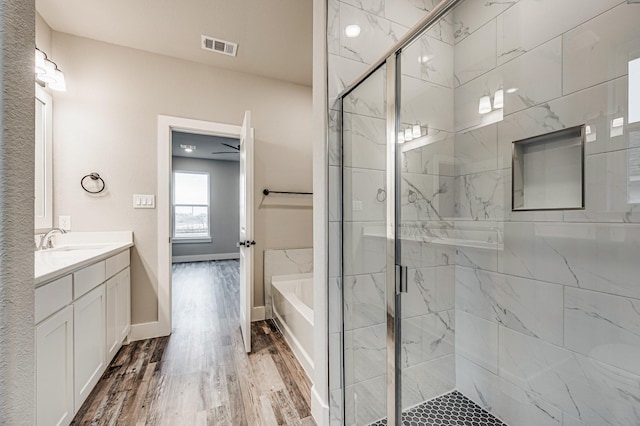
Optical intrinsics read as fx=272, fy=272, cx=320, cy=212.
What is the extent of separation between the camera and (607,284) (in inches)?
Result: 44.1

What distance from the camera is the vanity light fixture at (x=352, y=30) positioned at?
57.8 inches

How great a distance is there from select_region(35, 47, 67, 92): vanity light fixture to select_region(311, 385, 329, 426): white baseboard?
9.20 ft

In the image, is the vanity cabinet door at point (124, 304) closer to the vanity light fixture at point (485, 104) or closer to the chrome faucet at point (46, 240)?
the chrome faucet at point (46, 240)

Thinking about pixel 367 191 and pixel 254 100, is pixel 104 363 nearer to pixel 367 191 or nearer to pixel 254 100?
pixel 367 191

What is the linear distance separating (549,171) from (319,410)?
5.68 feet

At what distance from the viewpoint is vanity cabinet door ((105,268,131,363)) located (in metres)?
1.93

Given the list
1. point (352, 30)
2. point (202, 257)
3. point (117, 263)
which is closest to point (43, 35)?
point (117, 263)

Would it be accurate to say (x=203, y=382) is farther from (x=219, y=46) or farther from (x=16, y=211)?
(x=219, y=46)

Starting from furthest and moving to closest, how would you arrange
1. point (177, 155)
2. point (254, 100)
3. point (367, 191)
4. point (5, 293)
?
point (177, 155) → point (254, 100) → point (367, 191) → point (5, 293)

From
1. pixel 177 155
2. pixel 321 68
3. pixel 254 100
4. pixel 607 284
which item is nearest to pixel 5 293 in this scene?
pixel 321 68

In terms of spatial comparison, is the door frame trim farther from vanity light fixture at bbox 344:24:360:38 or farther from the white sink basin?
vanity light fixture at bbox 344:24:360:38

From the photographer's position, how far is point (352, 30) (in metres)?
1.48

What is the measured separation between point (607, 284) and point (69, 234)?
346 centimetres

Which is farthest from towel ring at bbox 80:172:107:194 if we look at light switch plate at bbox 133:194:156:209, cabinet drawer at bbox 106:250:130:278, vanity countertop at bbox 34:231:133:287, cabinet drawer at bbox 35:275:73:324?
cabinet drawer at bbox 35:275:73:324
